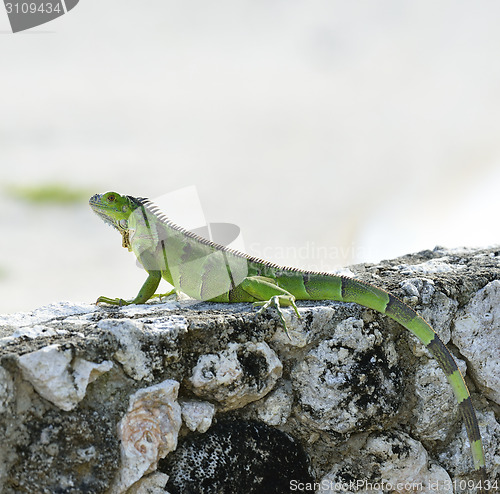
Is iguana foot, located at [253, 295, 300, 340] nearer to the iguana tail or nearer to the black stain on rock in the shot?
the iguana tail

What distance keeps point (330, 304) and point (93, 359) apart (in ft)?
4.94

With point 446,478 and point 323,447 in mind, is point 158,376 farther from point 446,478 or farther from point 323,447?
point 446,478

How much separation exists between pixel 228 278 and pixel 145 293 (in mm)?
623

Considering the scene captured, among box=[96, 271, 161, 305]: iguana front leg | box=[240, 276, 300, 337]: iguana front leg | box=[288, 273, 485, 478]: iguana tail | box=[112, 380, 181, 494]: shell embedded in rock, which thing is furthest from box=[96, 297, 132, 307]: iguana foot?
box=[288, 273, 485, 478]: iguana tail

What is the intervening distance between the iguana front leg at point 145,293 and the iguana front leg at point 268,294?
680 mm

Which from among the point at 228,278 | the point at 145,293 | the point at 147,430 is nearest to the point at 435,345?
the point at 228,278

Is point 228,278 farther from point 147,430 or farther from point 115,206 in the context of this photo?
point 147,430

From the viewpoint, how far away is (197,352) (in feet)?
9.48

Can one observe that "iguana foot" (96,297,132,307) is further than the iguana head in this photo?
No

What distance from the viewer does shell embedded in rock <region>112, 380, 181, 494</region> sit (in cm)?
262

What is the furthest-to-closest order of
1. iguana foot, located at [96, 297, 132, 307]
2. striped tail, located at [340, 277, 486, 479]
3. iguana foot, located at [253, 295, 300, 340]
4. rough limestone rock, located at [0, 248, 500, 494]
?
1. iguana foot, located at [96, 297, 132, 307]
2. striped tail, located at [340, 277, 486, 479]
3. iguana foot, located at [253, 295, 300, 340]
4. rough limestone rock, located at [0, 248, 500, 494]

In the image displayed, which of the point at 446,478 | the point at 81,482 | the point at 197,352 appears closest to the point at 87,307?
the point at 197,352

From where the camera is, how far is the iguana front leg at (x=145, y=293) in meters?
3.83

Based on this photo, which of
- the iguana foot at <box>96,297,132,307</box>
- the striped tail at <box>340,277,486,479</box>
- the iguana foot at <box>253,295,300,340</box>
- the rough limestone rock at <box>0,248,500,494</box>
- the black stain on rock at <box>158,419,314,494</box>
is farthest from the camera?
the iguana foot at <box>96,297,132,307</box>
